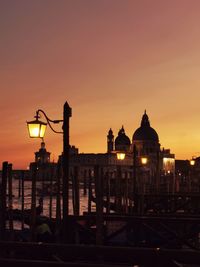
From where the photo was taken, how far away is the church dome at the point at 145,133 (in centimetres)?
13162

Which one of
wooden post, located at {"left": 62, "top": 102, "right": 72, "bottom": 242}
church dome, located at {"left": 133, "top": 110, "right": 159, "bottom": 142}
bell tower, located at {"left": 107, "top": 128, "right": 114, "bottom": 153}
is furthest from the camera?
bell tower, located at {"left": 107, "top": 128, "right": 114, "bottom": 153}

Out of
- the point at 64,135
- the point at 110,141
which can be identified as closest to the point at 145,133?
the point at 110,141

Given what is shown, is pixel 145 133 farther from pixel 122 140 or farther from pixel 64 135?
pixel 64 135

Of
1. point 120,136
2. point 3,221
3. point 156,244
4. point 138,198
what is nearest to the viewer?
point 156,244

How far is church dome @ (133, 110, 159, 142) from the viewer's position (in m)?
132

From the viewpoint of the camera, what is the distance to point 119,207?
16.2 m

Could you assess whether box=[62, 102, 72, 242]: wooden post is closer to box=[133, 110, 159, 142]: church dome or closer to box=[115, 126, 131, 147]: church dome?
box=[133, 110, 159, 142]: church dome

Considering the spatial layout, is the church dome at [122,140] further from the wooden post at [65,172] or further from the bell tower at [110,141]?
the wooden post at [65,172]

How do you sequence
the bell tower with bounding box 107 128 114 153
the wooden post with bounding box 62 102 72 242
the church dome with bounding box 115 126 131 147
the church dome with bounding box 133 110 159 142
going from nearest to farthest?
the wooden post with bounding box 62 102 72 242, the church dome with bounding box 133 110 159 142, the church dome with bounding box 115 126 131 147, the bell tower with bounding box 107 128 114 153

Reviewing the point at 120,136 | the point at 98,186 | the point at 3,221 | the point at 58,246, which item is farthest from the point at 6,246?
the point at 120,136

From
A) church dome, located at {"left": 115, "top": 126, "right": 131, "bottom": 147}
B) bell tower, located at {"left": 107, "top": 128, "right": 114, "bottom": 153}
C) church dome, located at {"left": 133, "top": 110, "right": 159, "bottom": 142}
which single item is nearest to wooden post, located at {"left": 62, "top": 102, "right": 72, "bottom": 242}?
church dome, located at {"left": 133, "top": 110, "right": 159, "bottom": 142}

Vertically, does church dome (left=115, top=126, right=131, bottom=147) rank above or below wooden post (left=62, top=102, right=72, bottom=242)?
above

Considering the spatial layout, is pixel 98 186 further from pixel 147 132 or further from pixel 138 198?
pixel 147 132

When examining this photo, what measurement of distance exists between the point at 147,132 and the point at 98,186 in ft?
407
